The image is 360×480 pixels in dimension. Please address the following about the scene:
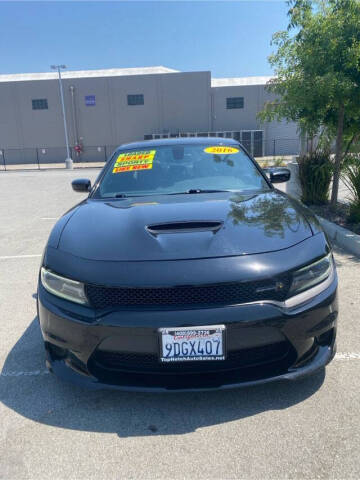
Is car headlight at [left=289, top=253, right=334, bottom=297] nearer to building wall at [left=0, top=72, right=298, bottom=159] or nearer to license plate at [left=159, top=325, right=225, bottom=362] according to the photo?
license plate at [left=159, top=325, right=225, bottom=362]

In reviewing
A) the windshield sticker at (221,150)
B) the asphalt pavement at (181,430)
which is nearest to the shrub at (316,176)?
the windshield sticker at (221,150)

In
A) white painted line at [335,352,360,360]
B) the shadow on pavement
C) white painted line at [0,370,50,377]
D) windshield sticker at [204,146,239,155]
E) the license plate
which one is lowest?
white painted line at [0,370,50,377]

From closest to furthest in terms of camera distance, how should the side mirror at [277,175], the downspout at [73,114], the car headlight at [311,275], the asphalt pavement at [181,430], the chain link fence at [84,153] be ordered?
the asphalt pavement at [181,430] < the car headlight at [311,275] < the side mirror at [277,175] < the downspout at [73,114] < the chain link fence at [84,153]

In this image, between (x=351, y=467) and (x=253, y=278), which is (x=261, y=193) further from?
(x=351, y=467)

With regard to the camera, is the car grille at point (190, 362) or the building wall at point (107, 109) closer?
the car grille at point (190, 362)

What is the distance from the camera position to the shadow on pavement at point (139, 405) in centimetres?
215

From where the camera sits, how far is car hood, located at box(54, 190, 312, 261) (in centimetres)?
216

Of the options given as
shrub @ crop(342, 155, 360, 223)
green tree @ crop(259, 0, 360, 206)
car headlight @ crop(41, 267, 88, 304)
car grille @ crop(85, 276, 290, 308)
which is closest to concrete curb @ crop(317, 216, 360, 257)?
shrub @ crop(342, 155, 360, 223)

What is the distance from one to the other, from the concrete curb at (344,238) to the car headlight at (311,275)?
9.90ft

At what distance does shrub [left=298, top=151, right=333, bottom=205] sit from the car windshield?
156 inches

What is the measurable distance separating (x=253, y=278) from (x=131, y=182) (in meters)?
1.86

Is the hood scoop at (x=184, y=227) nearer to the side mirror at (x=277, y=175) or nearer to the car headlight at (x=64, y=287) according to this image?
the car headlight at (x=64, y=287)

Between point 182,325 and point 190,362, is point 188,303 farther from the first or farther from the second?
point 190,362

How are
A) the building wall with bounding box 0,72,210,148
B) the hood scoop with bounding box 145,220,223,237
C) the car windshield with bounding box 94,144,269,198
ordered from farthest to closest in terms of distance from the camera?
1. the building wall with bounding box 0,72,210,148
2. the car windshield with bounding box 94,144,269,198
3. the hood scoop with bounding box 145,220,223,237
